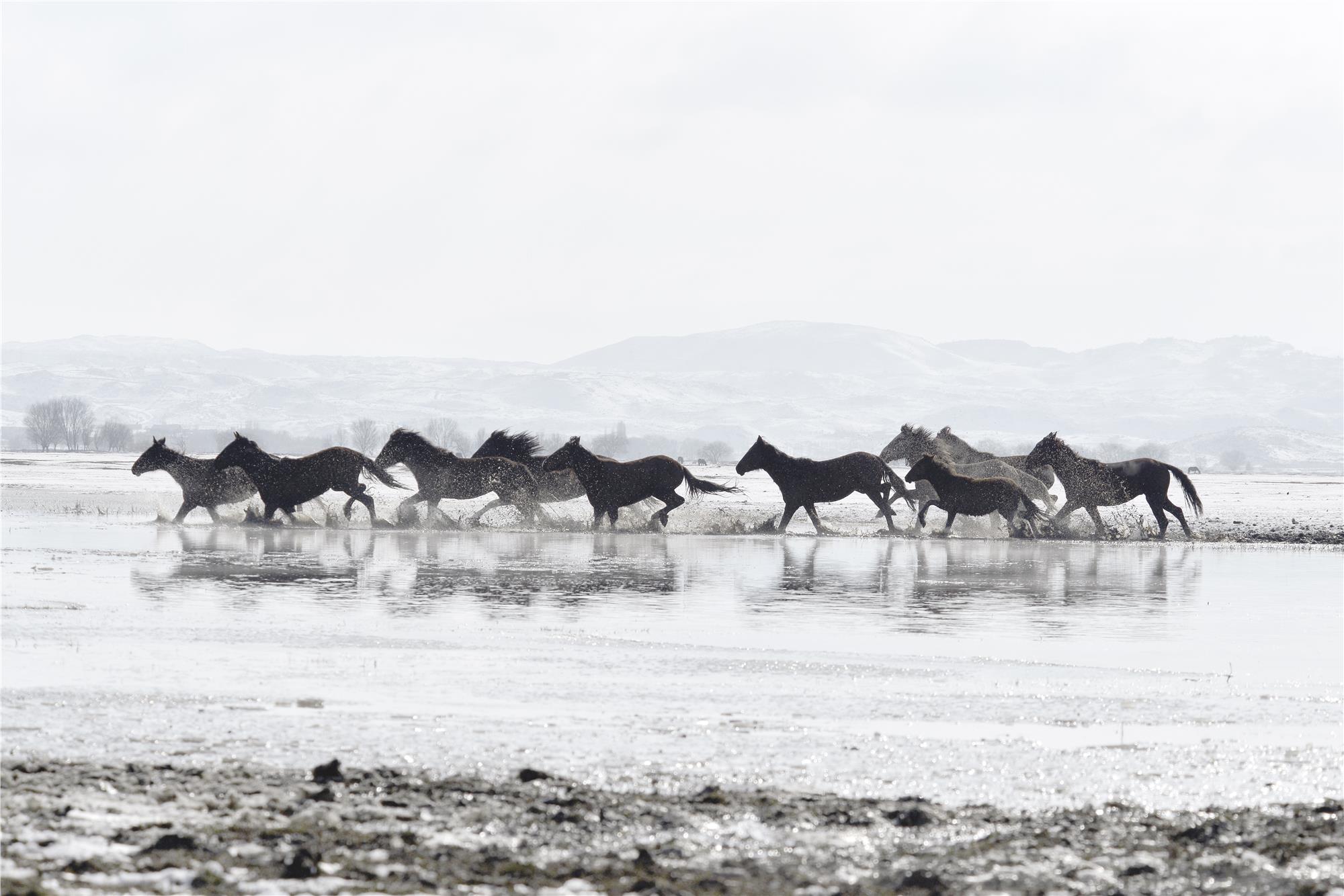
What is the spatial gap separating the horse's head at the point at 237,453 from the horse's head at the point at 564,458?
14.9ft

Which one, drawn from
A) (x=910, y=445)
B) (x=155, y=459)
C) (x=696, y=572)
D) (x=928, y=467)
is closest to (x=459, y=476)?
(x=155, y=459)

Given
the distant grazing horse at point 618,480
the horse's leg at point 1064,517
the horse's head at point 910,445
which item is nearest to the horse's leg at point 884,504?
the horse's head at point 910,445

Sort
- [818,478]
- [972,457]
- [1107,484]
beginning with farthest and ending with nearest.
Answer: [972,457] < [818,478] < [1107,484]

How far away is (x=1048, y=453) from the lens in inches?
1077

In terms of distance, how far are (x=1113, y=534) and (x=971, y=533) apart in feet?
7.35

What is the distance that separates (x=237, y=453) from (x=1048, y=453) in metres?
13.0

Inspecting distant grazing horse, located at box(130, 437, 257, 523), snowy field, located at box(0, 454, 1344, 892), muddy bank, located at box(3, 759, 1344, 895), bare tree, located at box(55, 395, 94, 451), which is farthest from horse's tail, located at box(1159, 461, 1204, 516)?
bare tree, located at box(55, 395, 94, 451)

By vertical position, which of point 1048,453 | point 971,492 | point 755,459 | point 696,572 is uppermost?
point 1048,453

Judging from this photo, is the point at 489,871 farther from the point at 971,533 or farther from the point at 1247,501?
the point at 1247,501

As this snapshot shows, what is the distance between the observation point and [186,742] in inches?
289

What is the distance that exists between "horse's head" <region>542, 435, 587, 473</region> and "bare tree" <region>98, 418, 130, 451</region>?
154 meters

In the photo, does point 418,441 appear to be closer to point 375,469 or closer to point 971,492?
point 375,469

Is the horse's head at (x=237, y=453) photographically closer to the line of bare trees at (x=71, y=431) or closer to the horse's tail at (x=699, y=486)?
the horse's tail at (x=699, y=486)

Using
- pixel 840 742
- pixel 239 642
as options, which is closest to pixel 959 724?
pixel 840 742
